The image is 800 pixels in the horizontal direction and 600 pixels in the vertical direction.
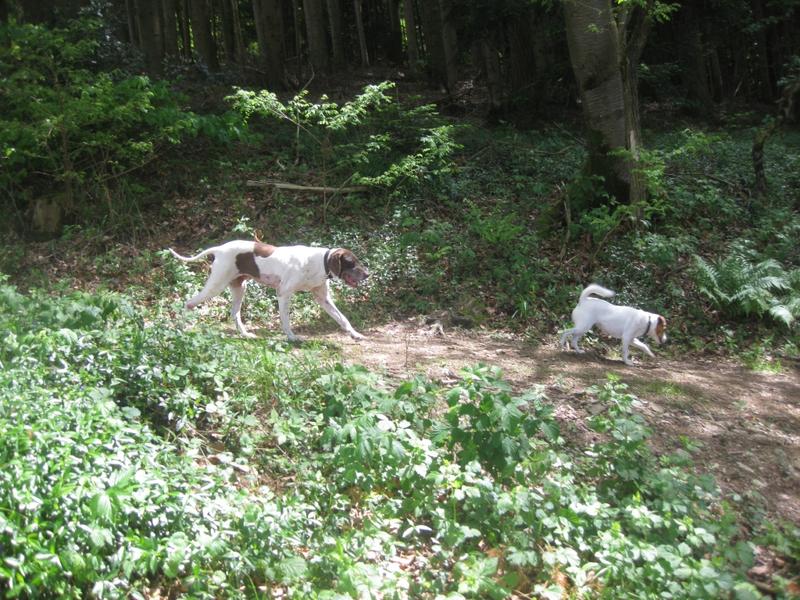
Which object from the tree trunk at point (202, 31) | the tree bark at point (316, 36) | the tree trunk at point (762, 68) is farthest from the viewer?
the tree trunk at point (762, 68)

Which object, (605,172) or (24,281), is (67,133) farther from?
(605,172)

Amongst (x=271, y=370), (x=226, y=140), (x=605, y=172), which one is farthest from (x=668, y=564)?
(x=226, y=140)

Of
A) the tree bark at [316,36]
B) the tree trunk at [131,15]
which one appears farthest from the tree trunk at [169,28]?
the tree bark at [316,36]

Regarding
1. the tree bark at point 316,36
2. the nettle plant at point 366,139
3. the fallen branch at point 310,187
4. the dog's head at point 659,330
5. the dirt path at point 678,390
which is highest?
the tree bark at point 316,36

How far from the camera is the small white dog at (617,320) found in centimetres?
812

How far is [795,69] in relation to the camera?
51.8ft

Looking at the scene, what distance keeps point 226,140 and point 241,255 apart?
18.9 feet

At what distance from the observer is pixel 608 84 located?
1134 centimetres

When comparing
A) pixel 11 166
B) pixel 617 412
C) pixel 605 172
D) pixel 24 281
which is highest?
pixel 11 166

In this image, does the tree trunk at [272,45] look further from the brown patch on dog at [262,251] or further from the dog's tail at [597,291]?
the dog's tail at [597,291]

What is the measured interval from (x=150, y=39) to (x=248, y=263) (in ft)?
34.9

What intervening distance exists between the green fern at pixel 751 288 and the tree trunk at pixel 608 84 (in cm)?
198

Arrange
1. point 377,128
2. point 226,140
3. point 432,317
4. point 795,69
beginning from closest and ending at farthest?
point 432,317, point 226,140, point 377,128, point 795,69

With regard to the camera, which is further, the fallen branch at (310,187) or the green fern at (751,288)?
the fallen branch at (310,187)
